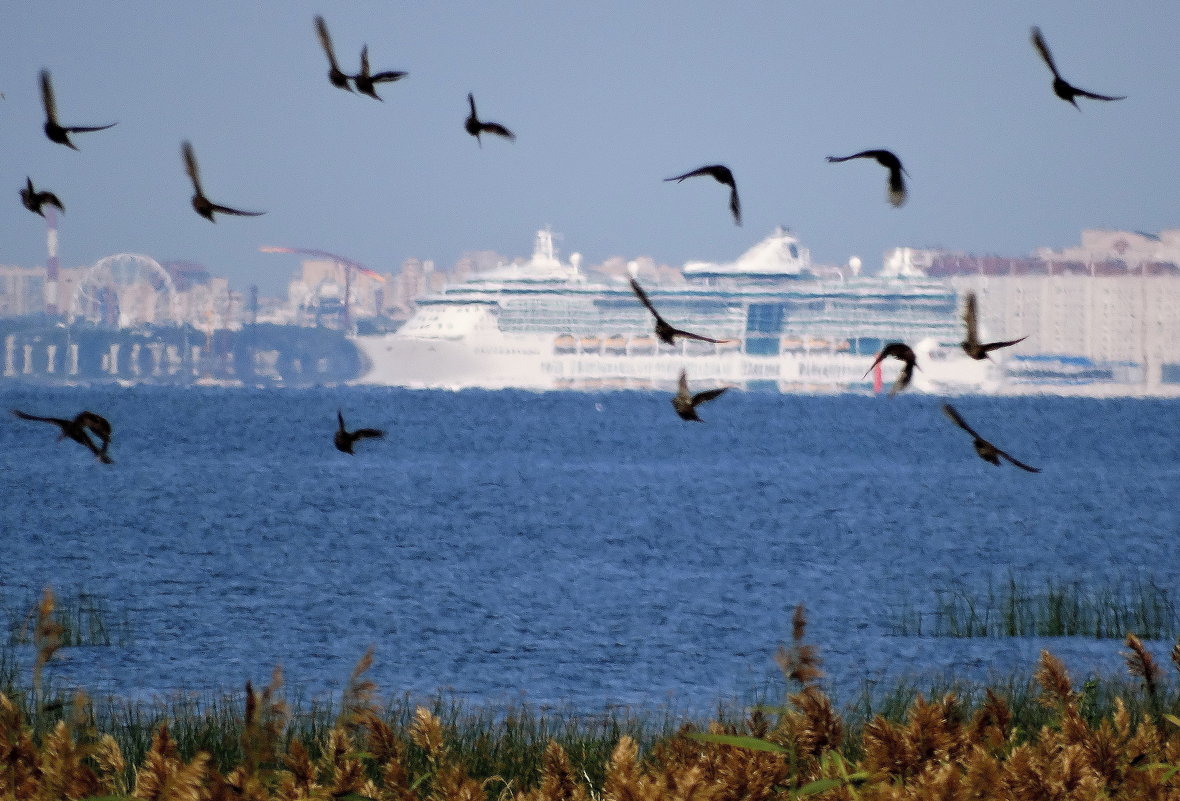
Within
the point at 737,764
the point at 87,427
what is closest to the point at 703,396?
the point at 737,764

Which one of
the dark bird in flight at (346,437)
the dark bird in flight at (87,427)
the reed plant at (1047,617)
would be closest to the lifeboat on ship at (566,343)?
the reed plant at (1047,617)

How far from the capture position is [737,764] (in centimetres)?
271

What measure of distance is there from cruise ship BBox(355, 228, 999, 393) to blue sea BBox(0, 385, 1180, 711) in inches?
708

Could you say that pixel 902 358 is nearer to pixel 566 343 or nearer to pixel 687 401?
pixel 687 401

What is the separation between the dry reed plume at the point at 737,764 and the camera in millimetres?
2516

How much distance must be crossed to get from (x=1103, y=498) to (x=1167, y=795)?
147 ft

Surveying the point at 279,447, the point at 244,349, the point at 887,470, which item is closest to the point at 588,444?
the point at 279,447

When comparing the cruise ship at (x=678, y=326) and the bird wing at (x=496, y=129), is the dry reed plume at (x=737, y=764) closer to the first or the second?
the bird wing at (x=496, y=129)

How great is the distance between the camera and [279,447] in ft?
234

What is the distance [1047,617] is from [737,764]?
49.0 feet

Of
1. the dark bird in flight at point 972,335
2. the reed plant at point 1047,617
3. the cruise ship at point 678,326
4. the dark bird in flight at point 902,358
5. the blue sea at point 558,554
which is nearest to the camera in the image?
the dark bird in flight at point 972,335

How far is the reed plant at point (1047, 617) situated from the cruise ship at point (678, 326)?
71797 mm

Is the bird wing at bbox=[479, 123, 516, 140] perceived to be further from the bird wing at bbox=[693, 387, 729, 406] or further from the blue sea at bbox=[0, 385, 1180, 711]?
the blue sea at bbox=[0, 385, 1180, 711]

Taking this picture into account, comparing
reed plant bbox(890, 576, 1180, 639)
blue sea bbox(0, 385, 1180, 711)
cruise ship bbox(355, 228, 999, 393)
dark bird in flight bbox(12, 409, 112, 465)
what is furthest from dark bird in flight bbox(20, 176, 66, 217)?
cruise ship bbox(355, 228, 999, 393)
